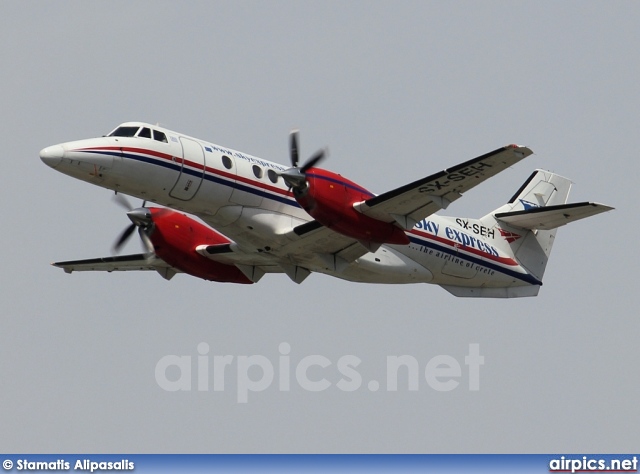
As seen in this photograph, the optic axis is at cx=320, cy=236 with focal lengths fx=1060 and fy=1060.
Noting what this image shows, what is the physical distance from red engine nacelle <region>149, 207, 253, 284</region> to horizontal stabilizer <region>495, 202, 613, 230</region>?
292 inches

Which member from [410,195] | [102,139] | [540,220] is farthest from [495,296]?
[102,139]

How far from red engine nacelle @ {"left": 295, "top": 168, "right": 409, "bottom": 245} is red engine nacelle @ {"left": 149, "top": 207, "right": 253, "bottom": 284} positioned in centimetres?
437

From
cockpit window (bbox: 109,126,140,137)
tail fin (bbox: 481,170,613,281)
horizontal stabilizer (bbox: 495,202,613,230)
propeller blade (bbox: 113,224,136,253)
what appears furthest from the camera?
propeller blade (bbox: 113,224,136,253)

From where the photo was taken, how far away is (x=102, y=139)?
2203 centimetres

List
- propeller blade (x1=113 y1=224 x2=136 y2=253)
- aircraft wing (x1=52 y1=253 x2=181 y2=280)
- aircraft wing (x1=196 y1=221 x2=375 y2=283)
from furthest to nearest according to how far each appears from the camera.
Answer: aircraft wing (x1=52 y1=253 x2=181 y2=280) → propeller blade (x1=113 y1=224 x2=136 y2=253) → aircraft wing (x1=196 y1=221 x2=375 y2=283)

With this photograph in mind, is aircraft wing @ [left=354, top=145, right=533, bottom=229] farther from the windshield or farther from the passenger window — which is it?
the windshield

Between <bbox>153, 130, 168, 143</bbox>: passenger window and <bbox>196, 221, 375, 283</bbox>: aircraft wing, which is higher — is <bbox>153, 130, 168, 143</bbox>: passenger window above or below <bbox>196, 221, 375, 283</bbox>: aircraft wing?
above

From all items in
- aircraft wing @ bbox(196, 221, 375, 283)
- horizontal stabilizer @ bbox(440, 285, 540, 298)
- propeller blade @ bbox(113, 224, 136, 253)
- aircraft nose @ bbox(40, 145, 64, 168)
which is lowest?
horizontal stabilizer @ bbox(440, 285, 540, 298)

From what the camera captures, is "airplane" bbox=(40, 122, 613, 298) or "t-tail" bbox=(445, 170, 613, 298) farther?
"t-tail" bbox=(445, 170, 613, 298)

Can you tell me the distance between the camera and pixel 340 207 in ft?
72.5

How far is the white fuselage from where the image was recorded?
2183cm

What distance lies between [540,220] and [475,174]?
5749 millimetres

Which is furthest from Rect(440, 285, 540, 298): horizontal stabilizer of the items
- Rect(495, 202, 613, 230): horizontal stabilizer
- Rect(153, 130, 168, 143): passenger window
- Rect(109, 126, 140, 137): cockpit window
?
Rect(109, 126, 140, 137): cockpit window

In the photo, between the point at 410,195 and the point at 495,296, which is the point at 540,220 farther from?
the point at 410,195
